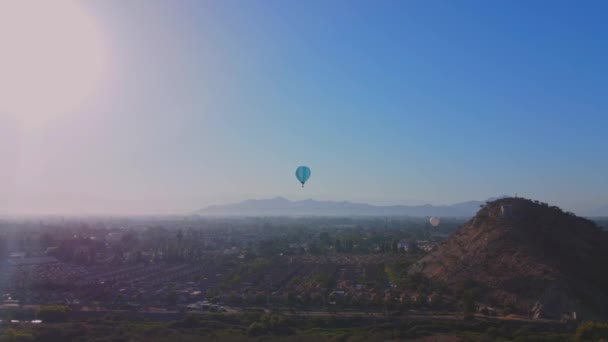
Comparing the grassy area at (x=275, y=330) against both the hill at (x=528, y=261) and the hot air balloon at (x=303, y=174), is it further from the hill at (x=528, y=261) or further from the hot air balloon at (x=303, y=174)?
the hot air balloon at (x=303, y=174)

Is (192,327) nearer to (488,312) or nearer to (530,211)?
(488,312)

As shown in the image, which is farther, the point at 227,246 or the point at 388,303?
the point at 227,246

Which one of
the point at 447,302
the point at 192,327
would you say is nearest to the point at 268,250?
the point at 447,302

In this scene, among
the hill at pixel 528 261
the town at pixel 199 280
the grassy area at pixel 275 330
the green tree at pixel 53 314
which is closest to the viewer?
the grassy area at pixel 275 330

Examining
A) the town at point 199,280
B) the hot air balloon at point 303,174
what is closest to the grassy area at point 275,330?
the town at point 199,280

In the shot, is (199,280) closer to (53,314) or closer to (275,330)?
(53,314)

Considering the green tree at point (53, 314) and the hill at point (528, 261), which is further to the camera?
the hill at point (528, 261)

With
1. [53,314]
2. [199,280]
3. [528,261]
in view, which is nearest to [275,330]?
[53,314]

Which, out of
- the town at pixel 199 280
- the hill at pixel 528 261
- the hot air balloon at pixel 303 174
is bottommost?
the town at pixel 199 280
